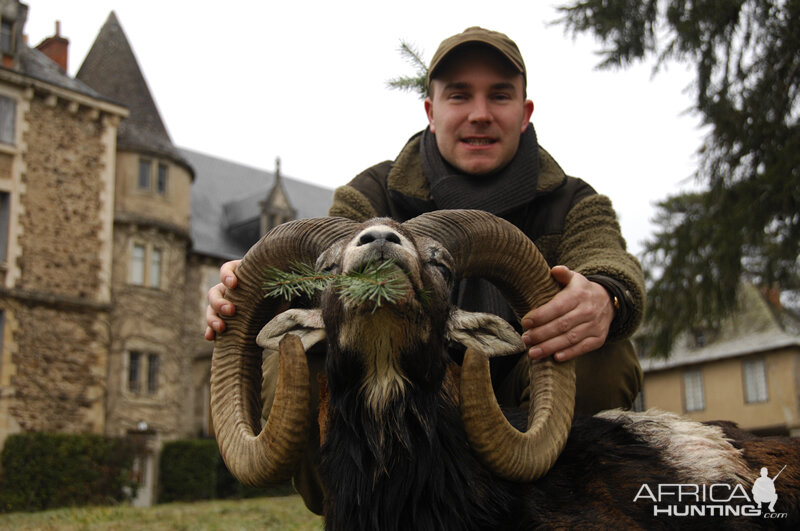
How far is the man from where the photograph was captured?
4.25 meters

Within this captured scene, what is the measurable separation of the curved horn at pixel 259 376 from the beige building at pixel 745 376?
3018 centimetres

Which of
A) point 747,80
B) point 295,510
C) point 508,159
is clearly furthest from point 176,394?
point 508,159

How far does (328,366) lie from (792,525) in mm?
2268

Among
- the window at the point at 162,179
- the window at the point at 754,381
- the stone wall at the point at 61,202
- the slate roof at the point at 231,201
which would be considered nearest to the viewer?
the stone wall at the point at 61,202

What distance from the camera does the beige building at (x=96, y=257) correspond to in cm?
2412

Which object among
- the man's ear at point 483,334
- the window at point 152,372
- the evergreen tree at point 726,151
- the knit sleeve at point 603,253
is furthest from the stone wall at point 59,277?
the man's ear at point 483,334

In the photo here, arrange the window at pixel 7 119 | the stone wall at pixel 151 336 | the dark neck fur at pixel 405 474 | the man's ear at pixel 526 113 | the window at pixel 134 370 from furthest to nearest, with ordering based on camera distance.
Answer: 1. the window at pixel 134 370
2. the stone wall at pixel 151 336
3. the window at pixel 7 119
4. the man's ear at pixel 526 113
5. the dark neck fur at pixel 405 474

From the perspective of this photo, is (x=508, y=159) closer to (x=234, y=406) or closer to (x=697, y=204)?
(x=234, y=406)

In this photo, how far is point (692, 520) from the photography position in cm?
344

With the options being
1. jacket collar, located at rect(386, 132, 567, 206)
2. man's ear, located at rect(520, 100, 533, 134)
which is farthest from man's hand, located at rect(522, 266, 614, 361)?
man's ear, located at rect(520, 100, 533, 134)

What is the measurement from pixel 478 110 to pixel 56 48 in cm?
2955

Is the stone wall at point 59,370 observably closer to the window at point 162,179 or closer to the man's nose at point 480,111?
the window at point 162,179

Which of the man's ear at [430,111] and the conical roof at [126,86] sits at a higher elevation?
the conical roof at [126,86]

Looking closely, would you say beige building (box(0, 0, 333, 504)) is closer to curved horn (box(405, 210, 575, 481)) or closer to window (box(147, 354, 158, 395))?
window (box(147, 354, 158, 395))
